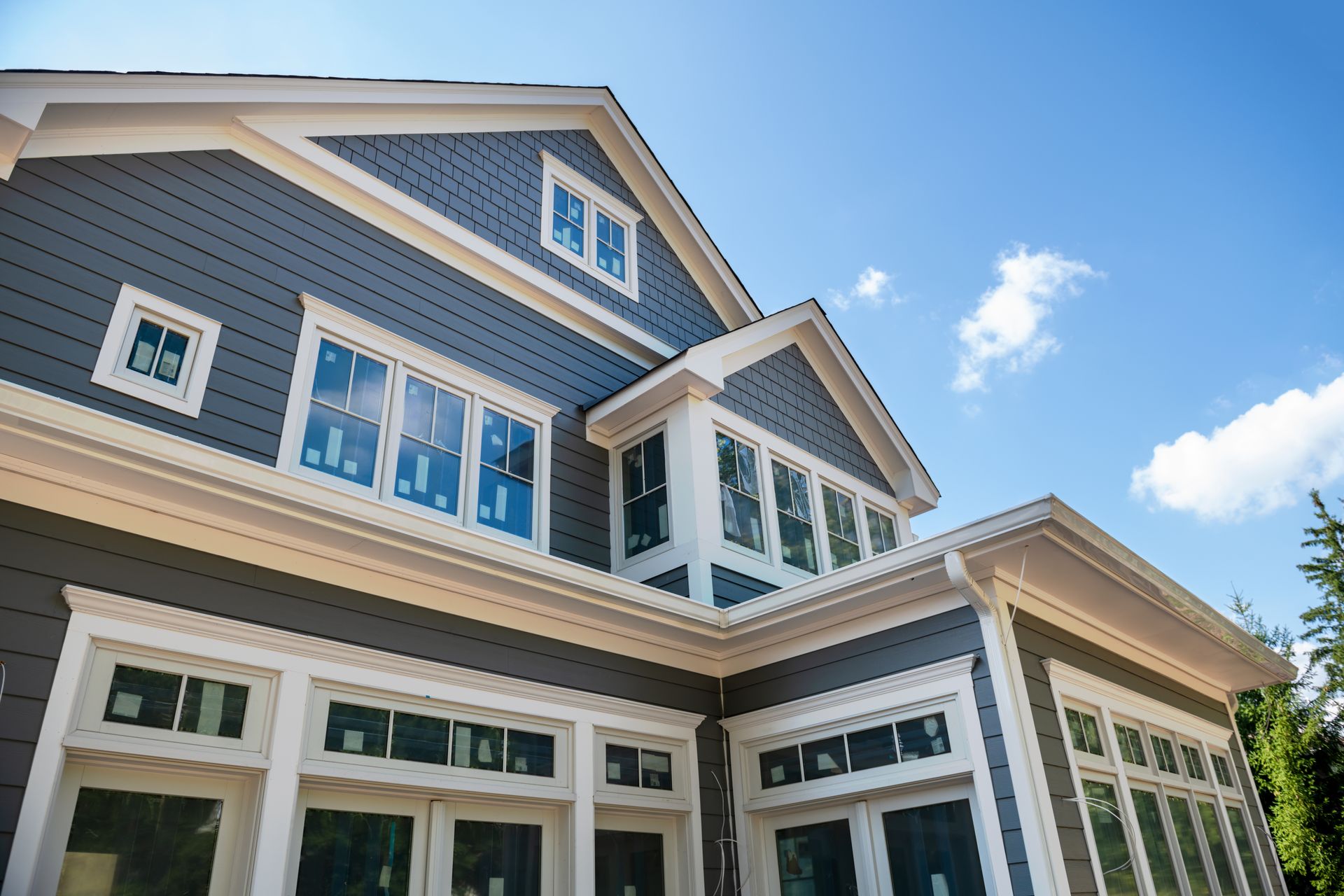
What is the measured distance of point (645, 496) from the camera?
24.6 feet

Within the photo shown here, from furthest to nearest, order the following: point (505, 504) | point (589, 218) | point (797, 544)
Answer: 1. point (589, 218)
2. point (797, 544)
3. point (505, 504)

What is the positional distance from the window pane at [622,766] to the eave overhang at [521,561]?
0.66 m

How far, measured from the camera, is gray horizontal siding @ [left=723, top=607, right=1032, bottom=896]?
4.70 metres

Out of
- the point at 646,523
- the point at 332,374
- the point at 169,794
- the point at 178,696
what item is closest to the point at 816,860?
the point at 646,523

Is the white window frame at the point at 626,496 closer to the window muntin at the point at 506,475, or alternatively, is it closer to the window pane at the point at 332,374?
the window muntin at the point at 506,475

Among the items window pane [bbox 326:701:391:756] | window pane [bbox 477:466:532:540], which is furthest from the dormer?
window pane [bbox 326:701:391:756]

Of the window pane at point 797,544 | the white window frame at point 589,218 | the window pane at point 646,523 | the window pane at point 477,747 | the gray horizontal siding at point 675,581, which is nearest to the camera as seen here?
the window pane at point 477,747

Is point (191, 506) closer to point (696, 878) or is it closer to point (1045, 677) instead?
point (696, 878)

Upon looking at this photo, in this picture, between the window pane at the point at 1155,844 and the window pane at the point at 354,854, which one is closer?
the window pane at the point at 354,854

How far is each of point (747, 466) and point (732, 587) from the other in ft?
4.23

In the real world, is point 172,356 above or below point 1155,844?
above

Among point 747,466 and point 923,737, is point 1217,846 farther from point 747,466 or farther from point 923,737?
point 747,466

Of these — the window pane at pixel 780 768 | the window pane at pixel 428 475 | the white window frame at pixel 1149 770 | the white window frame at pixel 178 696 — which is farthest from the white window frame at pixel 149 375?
the white window frame at pixel 1149 770

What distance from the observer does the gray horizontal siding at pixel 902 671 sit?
4.70 meters
